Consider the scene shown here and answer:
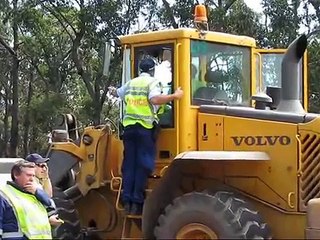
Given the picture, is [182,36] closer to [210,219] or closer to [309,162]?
[309,162]

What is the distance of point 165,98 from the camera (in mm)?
7949

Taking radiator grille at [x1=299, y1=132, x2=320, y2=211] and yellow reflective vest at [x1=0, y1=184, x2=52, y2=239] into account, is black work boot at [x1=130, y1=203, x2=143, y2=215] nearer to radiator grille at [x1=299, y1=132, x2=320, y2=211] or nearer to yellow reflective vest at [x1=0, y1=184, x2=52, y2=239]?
radiator grille at [x1=299, y1=132, x2=320, y2=211]

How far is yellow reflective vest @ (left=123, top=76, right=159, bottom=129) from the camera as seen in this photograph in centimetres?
816

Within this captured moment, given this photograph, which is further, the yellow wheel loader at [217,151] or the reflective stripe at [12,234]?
the yellow wheel loader at [217,151]

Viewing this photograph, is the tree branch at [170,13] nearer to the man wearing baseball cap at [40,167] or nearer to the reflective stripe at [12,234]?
the man wearing baseball cap at [40,167]

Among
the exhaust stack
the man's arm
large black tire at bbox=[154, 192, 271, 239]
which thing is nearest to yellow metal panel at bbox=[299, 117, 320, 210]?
the exhaust stack

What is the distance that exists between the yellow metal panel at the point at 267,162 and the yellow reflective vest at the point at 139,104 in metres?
0.86

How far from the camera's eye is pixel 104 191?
30.9 feet

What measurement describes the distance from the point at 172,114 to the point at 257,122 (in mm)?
972

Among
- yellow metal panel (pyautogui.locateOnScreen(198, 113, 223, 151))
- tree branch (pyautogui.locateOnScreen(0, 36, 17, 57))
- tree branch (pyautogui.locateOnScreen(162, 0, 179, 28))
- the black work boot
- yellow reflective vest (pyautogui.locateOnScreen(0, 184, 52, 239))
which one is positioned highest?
tree branch (pyautogui.locateOnScreen(162, 0, 179, 28))

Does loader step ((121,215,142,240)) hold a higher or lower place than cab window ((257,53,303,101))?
lower

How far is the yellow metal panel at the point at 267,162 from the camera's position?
766 centimetres

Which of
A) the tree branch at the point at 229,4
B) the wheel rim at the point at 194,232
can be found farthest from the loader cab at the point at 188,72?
the tree branch at the point at 229,4

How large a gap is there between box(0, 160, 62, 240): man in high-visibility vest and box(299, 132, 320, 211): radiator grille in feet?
9.46
